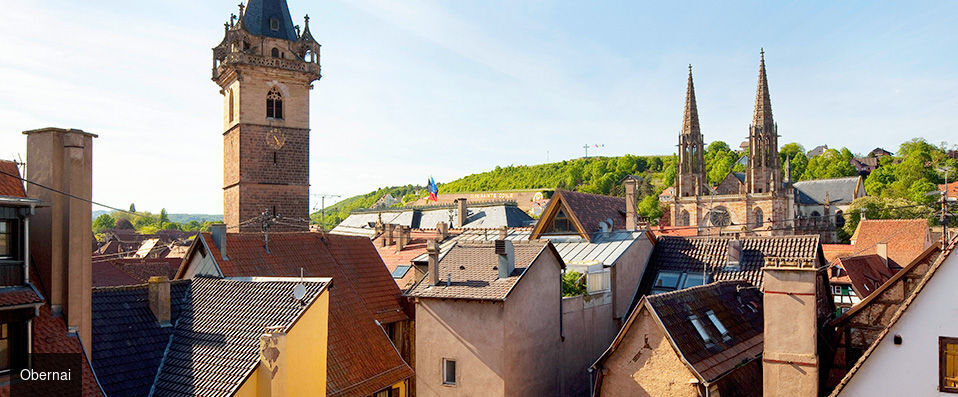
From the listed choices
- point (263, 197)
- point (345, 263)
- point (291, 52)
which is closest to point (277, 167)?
point (263, 197)

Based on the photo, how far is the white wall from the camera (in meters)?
11.6

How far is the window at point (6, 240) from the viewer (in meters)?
12.4

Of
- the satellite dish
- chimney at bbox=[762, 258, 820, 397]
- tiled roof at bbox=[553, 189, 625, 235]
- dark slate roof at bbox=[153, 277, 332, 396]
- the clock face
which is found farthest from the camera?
the clock face

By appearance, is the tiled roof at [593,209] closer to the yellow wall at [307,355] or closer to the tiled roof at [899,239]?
the yellow wall at [307,355]

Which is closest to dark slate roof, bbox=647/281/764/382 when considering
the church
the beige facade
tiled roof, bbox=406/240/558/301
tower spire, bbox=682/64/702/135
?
the beige facade

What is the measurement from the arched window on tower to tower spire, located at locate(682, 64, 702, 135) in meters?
63.9

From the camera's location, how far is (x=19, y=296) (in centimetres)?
1229

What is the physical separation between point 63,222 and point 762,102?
86.3 meters

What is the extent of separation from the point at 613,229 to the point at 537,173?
500 ft

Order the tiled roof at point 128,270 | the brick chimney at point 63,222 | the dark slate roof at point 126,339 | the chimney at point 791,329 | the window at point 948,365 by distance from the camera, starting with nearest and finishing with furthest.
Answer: the window at point 948,365
the chimney at point 791,329
the brick chimney at point 63,222
the dark slate roof at point 126,339
the tiled roof at point 128,270

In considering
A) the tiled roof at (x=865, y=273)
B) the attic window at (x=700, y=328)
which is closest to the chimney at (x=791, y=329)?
the attic window at (x=700, y=328)

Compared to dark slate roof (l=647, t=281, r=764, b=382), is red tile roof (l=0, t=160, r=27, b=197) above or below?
above

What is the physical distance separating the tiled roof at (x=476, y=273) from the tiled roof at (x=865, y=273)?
22.4 metres

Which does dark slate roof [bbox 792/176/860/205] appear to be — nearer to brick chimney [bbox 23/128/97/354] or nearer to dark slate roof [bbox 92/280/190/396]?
dark slate roof [bbox 92/280/190/396]
